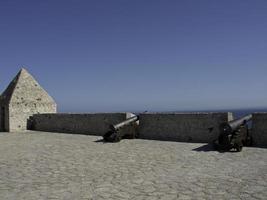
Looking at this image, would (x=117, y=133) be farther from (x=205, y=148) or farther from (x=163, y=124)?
(x=205, y=148)

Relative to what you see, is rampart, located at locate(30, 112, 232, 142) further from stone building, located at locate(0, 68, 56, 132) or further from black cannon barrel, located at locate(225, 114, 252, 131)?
stone building, located at locate(0, 68, 56, 132)

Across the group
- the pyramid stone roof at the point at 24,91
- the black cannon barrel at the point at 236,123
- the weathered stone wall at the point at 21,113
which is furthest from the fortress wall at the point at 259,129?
the pyramid stone roof at the point at 24,91

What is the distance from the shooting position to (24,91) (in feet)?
77.9

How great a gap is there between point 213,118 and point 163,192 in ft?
24.7

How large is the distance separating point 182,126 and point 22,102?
1305 cm

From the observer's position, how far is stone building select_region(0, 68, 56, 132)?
22.6 metres

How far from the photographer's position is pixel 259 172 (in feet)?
26.0

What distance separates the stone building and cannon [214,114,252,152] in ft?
50.4

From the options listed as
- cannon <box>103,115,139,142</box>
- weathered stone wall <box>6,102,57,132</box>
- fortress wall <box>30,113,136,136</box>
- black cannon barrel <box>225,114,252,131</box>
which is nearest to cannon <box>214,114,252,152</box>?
black cannon barrel <box>225,114,252,131</box>

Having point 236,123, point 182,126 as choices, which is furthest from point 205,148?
point 182,126

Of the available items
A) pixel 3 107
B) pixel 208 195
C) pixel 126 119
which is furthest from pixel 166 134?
pixel 3 107

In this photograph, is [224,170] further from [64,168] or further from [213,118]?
[213,118]

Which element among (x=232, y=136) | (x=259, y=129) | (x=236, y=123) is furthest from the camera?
(x=259, y=129)

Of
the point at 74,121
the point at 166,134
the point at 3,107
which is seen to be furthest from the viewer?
the point at 3,107
